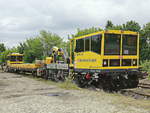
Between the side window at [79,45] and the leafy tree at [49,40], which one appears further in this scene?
the leafy tree at [49,40]

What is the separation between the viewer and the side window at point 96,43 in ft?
36.1

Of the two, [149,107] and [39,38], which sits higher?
[39,38]

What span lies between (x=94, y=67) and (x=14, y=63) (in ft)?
68.2

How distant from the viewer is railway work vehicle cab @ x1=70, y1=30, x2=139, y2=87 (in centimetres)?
1088

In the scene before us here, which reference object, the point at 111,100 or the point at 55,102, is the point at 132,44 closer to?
the point at 111,100

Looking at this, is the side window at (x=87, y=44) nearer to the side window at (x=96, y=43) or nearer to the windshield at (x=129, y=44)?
the side window at (x=96, y=43)

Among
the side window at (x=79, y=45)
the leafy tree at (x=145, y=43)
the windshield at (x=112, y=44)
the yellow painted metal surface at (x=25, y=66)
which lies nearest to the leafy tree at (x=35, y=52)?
the yellow painted metal surface at (x=25, y=66)

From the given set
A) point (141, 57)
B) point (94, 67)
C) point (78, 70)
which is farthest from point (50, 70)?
point (141, 57)

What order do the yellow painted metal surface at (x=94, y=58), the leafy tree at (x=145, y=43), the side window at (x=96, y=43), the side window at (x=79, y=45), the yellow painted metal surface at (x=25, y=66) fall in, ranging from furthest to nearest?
the leafy tree at (x=145, y=43) → the yellow painted metal surface at (x=25, y=66) → the side window at (x=79, y=45) → the side window at (x=96, y=43) → the yellow painted metal surface at (x=94, y=58)

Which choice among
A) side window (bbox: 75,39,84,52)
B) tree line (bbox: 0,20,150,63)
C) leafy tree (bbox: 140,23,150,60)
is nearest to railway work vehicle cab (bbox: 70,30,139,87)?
side window (bbox: 75,39,84,52)

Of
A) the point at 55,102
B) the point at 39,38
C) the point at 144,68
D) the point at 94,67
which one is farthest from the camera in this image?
the point at 39,38

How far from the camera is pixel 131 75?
466 inches

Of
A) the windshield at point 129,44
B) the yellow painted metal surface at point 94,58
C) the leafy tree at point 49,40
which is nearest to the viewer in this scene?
the yellow painted metal surface at point 94,58

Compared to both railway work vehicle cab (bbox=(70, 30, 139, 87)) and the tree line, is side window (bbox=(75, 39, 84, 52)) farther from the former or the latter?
the tree line
